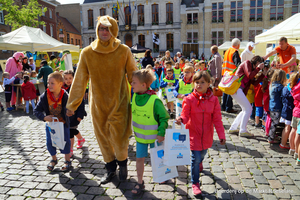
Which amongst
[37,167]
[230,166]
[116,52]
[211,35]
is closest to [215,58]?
[230,166]

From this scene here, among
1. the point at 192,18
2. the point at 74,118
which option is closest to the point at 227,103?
the point at 74,118

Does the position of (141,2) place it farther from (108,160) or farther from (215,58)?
(108,160)

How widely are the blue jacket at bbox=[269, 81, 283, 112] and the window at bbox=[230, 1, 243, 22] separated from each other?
1325 inches

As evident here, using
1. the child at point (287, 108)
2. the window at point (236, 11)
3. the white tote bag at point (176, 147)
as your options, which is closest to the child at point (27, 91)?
the white tote bag at point (176, 147)

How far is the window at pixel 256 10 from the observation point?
34.0 m

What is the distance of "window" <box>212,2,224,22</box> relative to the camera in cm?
3525

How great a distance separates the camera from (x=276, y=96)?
15.2ft

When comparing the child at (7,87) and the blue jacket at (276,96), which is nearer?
the blue jacket at (276,96)

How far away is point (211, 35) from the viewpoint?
3584 cm

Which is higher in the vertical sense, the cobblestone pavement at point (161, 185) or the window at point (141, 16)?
the window at point (141, 16)

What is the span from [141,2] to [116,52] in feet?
127

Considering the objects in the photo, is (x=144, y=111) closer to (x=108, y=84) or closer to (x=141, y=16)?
(x=108, y=84)

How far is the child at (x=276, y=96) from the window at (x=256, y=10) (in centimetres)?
3386

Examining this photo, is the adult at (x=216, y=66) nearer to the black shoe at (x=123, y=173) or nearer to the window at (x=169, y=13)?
the black shoe at (x=123, y=173)
